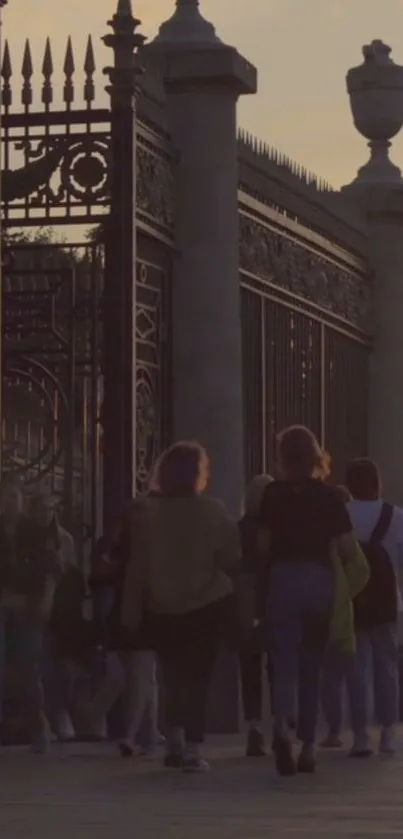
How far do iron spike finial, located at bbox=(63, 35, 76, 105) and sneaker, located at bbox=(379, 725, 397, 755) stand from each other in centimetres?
365

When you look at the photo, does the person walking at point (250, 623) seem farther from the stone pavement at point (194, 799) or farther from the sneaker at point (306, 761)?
the sneaker at point (306, 761)

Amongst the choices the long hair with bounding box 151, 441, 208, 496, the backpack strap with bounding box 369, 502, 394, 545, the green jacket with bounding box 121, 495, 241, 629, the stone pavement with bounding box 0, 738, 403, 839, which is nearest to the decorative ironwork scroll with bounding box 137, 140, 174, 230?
the backpack strap with bounding box 369, 502, 394, 545

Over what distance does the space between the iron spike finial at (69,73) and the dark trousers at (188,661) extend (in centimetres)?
359

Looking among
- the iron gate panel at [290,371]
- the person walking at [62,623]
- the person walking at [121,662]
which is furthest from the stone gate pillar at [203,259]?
the person walking at [121,662]

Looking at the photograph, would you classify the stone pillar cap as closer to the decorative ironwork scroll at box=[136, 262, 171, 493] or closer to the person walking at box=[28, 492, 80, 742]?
the decorative ironwork scroll at box=[136, 262, 171, 493]

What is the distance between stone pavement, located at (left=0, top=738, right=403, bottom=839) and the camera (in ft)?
32.3

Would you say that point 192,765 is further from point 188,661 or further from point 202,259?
point 202,259

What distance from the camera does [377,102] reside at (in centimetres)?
2139

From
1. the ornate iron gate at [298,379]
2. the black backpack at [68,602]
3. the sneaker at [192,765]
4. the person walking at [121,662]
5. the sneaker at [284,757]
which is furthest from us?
the ornate iron gate at [298,379]

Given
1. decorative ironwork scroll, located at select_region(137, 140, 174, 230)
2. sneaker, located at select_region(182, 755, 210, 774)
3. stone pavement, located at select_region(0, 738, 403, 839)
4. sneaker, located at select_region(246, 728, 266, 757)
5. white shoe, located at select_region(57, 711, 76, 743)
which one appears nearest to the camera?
stone pavement, located at select_region(0, 738, 403, 839)

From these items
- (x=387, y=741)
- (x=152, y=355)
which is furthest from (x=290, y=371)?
(x=387, y=741)

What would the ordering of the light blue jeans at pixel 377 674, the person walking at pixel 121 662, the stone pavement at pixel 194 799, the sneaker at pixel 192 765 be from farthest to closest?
the light blue jeans at pixel 377 674 < the person walking at pixel 121 662 < the sneaker at pixel 192 765 < the stone pavement at pixel 194 799

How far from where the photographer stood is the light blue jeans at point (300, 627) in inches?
510

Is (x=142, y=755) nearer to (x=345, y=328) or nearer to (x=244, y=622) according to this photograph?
(x=244, y=622)
